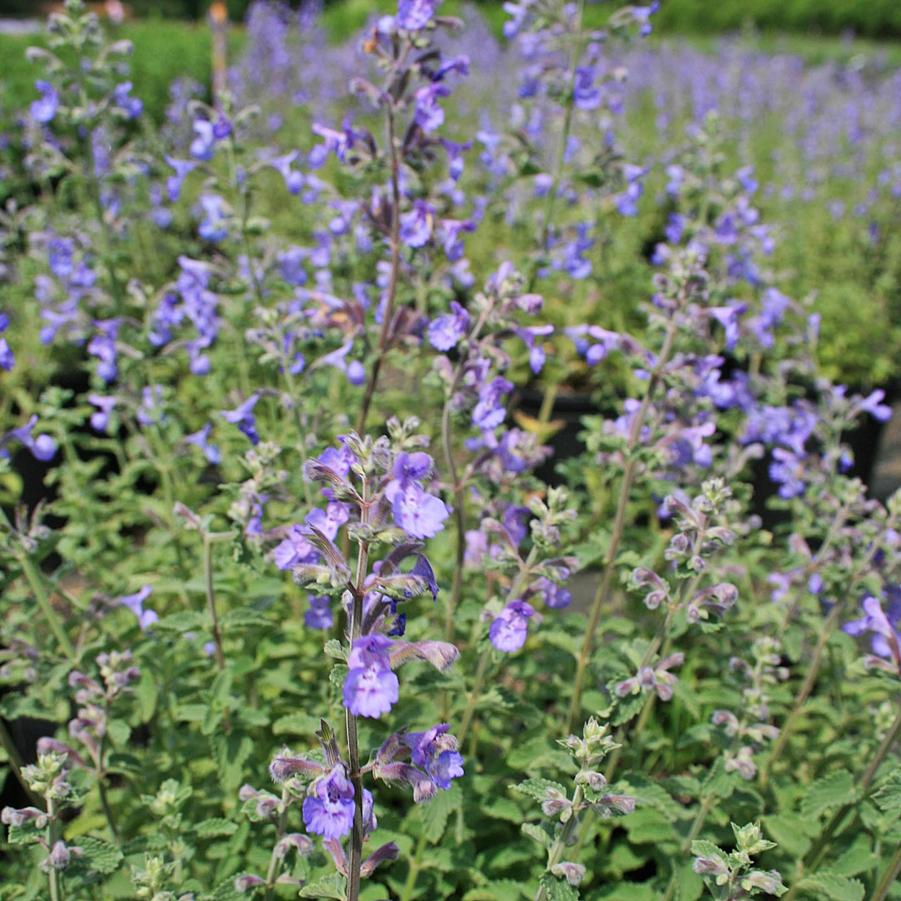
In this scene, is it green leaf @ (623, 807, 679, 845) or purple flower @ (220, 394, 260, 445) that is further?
purple flower @ (220, 394, 260, 445)

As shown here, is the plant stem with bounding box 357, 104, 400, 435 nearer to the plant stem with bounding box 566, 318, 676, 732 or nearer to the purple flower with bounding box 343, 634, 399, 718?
the plant stem with bounding box 566, 318, 676, 732

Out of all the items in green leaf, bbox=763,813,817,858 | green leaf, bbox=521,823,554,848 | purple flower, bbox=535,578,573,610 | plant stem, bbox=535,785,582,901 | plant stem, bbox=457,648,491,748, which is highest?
purple flower, bbox=535,578,573,610

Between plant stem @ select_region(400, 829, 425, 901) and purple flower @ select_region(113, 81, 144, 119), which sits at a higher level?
purple flower @ select_region(113, 81, 144, 119)

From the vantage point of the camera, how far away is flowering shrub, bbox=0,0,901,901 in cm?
187

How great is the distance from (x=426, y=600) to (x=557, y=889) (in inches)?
56.8

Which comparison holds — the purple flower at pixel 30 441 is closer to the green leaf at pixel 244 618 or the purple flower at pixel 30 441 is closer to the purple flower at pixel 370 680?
the green leaf at pixel 244 618

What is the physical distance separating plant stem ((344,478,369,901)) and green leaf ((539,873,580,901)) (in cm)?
38

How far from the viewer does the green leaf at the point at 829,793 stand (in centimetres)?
234

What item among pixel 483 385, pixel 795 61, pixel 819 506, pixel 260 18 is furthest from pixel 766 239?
pixel 795 61

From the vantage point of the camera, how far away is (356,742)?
166 centimetres

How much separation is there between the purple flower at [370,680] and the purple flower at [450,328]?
1091 millimetres

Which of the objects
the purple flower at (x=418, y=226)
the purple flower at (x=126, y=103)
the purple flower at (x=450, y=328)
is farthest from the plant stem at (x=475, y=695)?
the purple flower at (x=126, y=103)

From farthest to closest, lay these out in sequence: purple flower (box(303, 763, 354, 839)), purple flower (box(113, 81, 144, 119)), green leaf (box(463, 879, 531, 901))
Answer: purple flower (box(113, 81, 144, 119)) → green leaf (box(463, 879, 531, 901)) → purple flower (box(303, 763, 354, 839))

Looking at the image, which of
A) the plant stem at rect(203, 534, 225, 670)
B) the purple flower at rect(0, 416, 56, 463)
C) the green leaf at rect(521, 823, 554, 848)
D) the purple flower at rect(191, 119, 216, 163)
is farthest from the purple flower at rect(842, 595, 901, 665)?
the purple flower at rect(191, 119, 216, 163)
